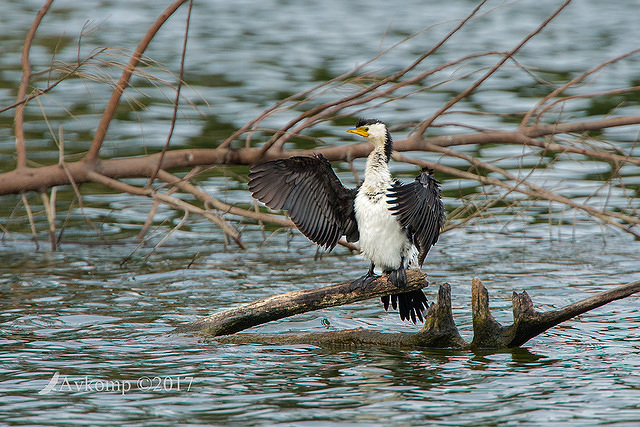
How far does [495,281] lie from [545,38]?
36.8 ft

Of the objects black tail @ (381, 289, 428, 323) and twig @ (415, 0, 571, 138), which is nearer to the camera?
black tail @ (381, 289, 428, 323)

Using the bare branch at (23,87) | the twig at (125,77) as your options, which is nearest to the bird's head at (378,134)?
the twig at (125,77)

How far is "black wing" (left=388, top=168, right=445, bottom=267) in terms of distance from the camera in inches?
194

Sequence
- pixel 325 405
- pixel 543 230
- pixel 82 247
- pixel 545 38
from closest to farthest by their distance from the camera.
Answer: pixel 325 405
pixel 82 247
pixel 543 230
pixel 545 38

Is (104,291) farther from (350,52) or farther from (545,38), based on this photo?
(545,38)

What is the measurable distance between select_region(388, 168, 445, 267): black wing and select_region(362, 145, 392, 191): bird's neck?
9 cm

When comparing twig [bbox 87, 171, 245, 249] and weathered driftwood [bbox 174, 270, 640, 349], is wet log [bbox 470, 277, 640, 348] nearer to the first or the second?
weathered driftwood [bbox 174, 270, 640, 349]

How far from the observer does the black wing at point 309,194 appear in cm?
522

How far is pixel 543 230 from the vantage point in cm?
889

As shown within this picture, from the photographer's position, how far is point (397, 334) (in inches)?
209

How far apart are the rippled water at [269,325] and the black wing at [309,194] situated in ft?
2.33

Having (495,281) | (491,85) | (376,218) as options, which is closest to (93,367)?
(376,218)

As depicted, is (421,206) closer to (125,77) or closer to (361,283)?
(361,283)

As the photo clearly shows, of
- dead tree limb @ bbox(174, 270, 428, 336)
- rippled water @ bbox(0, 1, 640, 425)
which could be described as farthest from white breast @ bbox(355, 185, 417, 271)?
rippled water @ bbox(0, 1, 640, 425)
